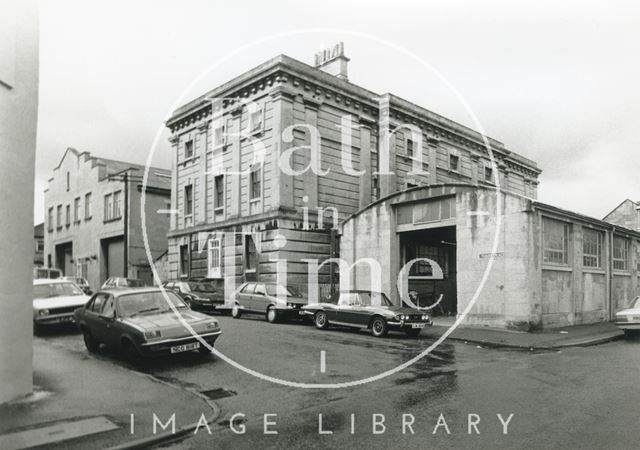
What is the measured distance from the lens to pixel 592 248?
2230cm

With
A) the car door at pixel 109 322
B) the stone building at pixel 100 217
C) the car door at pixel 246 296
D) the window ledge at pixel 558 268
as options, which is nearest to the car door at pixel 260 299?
the car door at pixel 246 296

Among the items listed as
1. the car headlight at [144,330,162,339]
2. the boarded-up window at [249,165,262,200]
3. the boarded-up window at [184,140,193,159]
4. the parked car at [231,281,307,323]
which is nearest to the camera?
the car headlight at [144,330,162,339]

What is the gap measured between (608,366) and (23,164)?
1127 cm

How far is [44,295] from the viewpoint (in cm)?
1558

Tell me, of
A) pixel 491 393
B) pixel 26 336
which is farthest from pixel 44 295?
pixel 491 393

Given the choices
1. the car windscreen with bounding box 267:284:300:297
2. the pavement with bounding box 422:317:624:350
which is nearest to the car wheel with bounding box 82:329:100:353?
the car windscreen with bounding box 267:284:300:297

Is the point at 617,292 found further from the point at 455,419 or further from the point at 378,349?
the point at 455,419

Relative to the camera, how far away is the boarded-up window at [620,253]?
24.4m

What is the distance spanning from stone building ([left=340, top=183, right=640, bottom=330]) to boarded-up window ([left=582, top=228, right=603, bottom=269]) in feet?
0.14

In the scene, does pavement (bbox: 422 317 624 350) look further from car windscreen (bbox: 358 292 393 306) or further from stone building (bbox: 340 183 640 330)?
car windscreen (bbox: 358 292 393 306)

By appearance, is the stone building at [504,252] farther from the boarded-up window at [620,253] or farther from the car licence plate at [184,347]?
the car licence plate at [184,347]

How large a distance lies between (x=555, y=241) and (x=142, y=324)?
1486cm

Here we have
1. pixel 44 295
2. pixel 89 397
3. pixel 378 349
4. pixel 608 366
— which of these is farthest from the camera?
pixel 44 295

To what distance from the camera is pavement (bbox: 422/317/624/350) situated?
14.9 meters
